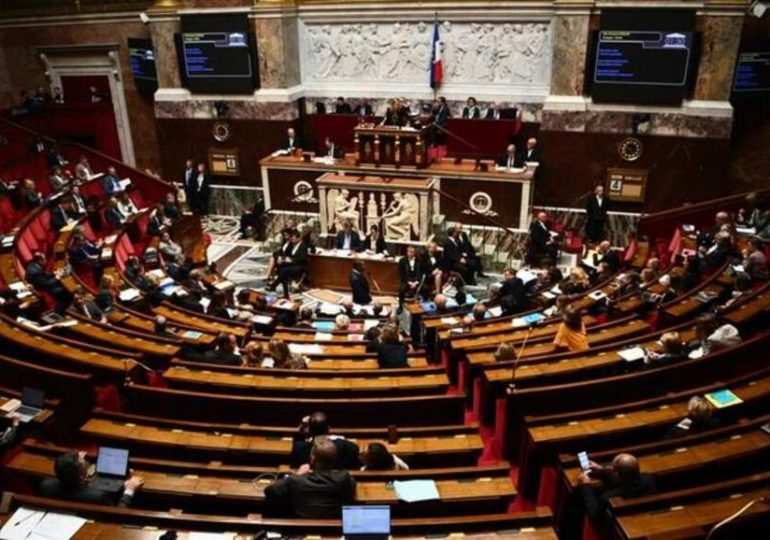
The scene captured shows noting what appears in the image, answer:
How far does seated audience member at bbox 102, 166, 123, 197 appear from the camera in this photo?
1259 cm

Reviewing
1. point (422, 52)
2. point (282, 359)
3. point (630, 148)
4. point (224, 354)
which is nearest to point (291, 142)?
point (422, 52)

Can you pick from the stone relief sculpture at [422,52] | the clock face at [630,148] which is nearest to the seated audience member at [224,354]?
the clock face at [630,148]

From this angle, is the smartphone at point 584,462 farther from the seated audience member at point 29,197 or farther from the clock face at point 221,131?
the clock face at point 221,131

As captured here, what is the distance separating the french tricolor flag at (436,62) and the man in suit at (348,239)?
4.51 metres

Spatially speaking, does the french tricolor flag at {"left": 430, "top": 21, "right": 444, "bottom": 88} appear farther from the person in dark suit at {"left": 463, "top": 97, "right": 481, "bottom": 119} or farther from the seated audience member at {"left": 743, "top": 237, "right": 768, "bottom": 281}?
the seated audience member at {"left": 743, "top": 237, "right": 768, "bottom": 281}

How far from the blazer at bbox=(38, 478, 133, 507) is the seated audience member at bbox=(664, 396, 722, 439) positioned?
3837mm

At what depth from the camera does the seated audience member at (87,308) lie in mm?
7572

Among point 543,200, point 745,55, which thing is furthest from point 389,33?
point 745,55

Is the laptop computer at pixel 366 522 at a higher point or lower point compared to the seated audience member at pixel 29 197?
lower

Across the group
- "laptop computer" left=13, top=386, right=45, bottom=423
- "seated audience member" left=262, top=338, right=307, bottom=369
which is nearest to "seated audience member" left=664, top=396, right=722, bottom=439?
"seated audience member" left=262, top=338, right=307, bottom=369

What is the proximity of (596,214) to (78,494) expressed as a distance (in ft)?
33.5

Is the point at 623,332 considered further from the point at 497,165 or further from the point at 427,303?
the point at 497,165

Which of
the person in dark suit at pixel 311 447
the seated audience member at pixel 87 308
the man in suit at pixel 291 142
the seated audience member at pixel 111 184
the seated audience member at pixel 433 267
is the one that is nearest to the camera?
the person in dark suit at pixel 311 447

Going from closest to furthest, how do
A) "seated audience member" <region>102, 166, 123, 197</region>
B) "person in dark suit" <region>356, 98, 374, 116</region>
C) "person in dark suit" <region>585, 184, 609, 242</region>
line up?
"person in dark suit" <region>585, 184, 609, 242</region> → "seated audience member" <region>102, 166, 123, 197</region> → "person in dark suit" <region>356, 98, 374, 116</region>
